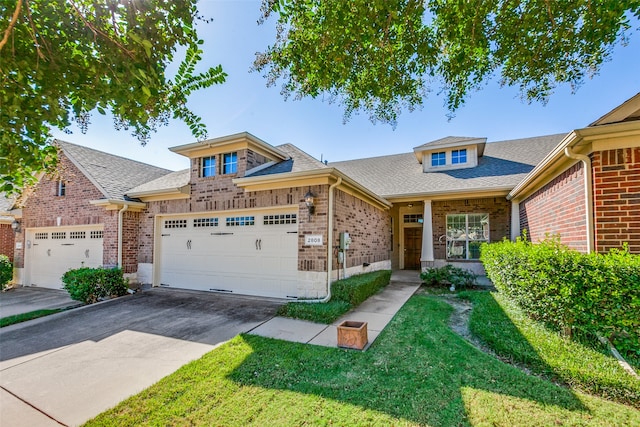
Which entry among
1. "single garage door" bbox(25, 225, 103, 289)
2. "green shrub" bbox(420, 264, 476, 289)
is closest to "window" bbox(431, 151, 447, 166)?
"green shrub" bbox(420, 264, 476, 289)

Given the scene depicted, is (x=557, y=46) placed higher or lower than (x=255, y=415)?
higher

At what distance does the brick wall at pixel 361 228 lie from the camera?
25.1 feet

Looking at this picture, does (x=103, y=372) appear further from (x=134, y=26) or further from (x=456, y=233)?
(x=456, y=233)

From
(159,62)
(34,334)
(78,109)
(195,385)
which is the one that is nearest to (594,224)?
(195,385)

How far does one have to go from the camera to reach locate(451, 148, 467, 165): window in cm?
1239

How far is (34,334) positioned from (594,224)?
32.4 feet

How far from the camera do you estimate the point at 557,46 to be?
16.7 ft

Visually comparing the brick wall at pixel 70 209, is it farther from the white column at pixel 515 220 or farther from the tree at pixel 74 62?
the white column at pixel 515 220

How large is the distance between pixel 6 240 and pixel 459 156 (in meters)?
20.6

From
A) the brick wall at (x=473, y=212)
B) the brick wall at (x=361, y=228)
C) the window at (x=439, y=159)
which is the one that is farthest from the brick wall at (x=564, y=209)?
the window at (x=439, y=159)

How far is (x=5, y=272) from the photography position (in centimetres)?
1123

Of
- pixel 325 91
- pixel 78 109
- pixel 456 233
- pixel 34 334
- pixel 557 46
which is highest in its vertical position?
pixel 557 46

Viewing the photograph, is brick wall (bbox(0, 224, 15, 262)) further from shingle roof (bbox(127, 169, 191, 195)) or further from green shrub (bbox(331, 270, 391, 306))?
green shrub (bbox(331, 270, 391, 306))

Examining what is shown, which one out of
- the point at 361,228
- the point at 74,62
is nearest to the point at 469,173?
the point at 361,228
